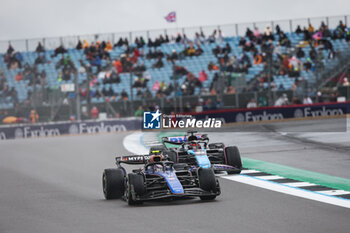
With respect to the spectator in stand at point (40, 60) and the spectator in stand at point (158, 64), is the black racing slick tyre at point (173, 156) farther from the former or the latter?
the spectator in stand at point (40, 60)

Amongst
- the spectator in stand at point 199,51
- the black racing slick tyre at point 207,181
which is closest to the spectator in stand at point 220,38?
the spectator in stand at point 199,51

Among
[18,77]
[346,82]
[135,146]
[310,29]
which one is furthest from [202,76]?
[135,146]

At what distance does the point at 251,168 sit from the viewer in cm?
1377

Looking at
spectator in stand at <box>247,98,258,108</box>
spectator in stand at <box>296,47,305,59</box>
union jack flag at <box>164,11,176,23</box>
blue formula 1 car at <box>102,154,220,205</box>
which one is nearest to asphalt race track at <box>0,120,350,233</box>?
blue formula 1 car at <box>102,154,220,205</box>

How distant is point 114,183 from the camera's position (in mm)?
9648

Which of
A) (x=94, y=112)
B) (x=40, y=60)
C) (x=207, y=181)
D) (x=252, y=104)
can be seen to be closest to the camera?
(x=207, y=181)

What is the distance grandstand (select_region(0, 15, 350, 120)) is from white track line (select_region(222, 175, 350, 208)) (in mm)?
18466

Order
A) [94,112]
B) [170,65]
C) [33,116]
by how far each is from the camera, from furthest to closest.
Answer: [170,65]
[94,112]
[33,116]

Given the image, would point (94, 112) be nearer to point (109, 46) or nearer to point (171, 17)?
point (109, 46)

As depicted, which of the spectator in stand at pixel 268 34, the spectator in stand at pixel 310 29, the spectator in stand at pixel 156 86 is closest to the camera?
the spectator in stand at pixel 156 86

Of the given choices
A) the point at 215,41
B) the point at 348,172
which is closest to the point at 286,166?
the point at 348,172

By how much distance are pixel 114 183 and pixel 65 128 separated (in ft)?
72.1

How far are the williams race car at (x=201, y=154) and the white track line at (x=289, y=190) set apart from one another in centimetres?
42

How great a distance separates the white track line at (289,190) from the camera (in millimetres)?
8734
